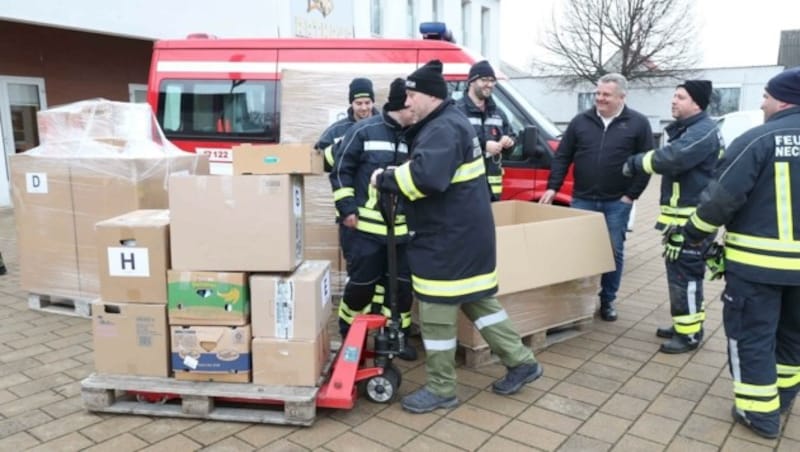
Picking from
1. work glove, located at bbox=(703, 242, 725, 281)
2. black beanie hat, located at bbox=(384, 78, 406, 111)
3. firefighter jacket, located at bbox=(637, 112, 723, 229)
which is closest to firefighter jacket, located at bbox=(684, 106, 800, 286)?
work glove, located at bbox=(703, 242, 725, 281)

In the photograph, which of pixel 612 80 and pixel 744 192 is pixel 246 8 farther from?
pixel 744 192

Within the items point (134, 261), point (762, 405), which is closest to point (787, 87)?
point (762, 405)

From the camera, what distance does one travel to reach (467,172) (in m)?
3.35

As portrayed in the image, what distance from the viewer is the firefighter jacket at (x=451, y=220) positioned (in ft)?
10.6

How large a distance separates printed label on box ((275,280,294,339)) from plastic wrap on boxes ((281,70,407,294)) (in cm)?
208

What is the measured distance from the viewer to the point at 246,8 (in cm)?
1247

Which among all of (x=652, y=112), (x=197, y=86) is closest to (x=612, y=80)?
(x=197, y=86)

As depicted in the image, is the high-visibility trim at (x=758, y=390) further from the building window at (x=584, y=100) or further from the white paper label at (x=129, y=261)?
the building window at (x=584, y=100)

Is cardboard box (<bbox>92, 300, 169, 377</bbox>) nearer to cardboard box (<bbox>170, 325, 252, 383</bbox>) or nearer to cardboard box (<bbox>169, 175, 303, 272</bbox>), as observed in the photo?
cardboard box (<bbox>170, 325, 252, 383</bbox>)

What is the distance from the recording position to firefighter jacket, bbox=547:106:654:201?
192 inches

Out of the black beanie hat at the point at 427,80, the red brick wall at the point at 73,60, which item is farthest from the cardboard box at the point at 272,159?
the red brick wall at the point at 73,60

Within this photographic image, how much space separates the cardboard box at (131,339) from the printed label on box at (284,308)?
64cm

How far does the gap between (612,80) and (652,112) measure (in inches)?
970

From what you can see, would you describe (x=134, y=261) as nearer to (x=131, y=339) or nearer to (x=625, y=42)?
(x=131, y=339)
